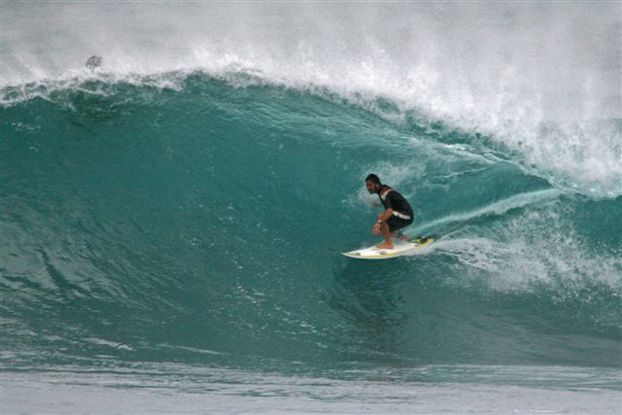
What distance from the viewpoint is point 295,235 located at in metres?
12.0

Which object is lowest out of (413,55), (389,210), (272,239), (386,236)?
(386,236)

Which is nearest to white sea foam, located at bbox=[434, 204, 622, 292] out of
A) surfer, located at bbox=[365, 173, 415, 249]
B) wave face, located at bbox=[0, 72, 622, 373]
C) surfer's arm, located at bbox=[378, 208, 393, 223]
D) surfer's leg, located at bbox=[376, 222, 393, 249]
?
wave face, located at bbox=[0, 72, 622, 373]

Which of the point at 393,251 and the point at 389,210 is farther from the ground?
the point at 389,210

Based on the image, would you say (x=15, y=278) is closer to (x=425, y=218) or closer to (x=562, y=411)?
(x=425, y=218)

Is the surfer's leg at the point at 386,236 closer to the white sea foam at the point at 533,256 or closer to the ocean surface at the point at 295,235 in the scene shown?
the ocean surface at the point at 295,235

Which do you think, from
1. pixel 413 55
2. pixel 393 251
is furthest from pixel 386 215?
pixel 413 55

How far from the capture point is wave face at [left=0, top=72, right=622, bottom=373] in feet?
32.2

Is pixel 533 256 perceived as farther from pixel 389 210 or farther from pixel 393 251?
pixel 389 210

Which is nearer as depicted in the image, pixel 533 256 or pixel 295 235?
pixel 533 256

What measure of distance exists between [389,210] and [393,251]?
58cm

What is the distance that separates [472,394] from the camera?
8086 millimetres

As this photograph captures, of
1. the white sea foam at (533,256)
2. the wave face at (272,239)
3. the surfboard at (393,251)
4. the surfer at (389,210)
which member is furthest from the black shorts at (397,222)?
the white sea foam at (533,256)

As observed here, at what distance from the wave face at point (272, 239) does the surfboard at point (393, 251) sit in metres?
0.14

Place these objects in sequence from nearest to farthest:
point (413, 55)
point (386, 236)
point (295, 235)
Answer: point (386, 236)
point (295, 235)
point (413, 55)
